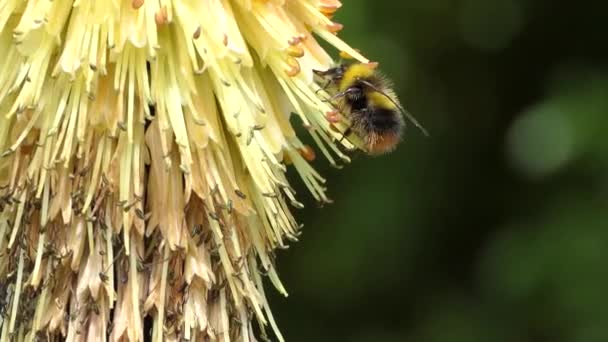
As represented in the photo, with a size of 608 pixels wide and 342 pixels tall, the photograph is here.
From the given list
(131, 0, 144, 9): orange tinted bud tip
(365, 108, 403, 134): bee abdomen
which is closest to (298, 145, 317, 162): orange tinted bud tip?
(365, 108, 403, 134): bee abdomen

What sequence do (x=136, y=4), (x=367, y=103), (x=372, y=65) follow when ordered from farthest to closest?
1. (x=367, y=103)
2. (x=372, y=65)
3. (x=136, y=4)

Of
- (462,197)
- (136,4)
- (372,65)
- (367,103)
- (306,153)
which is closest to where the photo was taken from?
(136,4)

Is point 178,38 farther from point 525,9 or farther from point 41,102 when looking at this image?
point 525,9

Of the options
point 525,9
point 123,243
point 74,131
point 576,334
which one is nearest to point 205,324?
point 123,243

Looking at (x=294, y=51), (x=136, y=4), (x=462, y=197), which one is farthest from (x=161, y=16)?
(x=462, y=197)

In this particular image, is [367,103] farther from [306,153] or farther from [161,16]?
[161,16]

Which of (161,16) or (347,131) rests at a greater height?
(161,16)

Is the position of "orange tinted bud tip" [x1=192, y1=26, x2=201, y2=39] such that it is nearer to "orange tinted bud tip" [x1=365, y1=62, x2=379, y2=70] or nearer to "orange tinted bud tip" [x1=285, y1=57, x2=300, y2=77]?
"orange tinted bud tip" [x1=285, y1=57, x2=300, y2=77]
